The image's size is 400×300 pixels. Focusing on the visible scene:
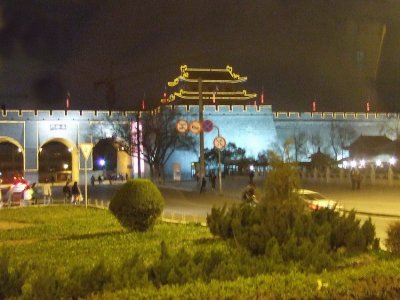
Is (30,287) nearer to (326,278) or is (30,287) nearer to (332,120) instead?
(326,278)

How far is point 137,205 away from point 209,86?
223 ft

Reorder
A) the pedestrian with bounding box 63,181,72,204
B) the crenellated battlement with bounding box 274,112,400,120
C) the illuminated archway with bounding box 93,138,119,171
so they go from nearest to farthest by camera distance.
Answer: the pedestrian with bounding box 63,181,72,204 → the crenellated battlement with bounding box 274,112,400,120 → the illuminated archway with bounding box 93,138,119,171

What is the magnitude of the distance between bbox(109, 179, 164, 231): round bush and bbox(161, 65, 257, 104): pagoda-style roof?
2362 inches

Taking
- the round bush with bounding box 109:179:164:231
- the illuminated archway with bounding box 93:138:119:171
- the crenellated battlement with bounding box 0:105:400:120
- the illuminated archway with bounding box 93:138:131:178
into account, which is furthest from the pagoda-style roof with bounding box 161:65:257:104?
the round bush with bounding box 109:179:164:231

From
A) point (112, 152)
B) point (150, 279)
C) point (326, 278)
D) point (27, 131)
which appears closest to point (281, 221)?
point (326, 278)

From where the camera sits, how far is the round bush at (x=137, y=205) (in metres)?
14.5

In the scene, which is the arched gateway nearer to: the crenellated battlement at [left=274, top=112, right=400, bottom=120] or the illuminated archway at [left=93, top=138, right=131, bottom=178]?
the illuminated archway at [left=93, top=138, right=131, bottom=178]

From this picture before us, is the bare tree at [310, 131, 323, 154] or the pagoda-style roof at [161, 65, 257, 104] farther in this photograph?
the bare tree at [310, 131, 323, 154]

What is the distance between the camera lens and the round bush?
14.5m

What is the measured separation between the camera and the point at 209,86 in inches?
3211

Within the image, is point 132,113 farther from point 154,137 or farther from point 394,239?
point 394,239

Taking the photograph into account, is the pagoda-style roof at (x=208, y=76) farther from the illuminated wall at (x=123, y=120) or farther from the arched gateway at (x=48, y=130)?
the arched gateway at (x=48, y=130)

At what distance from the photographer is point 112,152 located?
98000 mm

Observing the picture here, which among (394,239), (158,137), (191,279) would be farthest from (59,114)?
(191,279)
